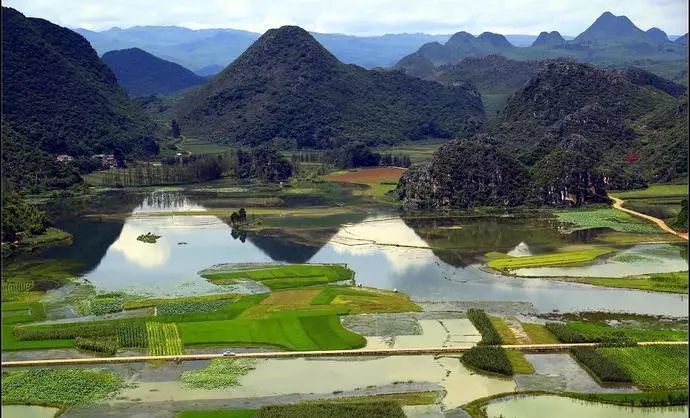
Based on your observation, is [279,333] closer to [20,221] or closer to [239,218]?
[20,221]

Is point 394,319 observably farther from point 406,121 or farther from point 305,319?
point 406,121

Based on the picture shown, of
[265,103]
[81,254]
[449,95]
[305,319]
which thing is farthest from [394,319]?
[449,95]

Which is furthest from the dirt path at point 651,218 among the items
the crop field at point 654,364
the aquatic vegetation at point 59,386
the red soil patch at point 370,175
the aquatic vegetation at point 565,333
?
the aquatic vegetation at point 59,386

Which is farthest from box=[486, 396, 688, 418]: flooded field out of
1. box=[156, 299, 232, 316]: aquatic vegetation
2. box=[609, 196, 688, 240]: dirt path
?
box=[609, 196, 688, 240]: dirt path

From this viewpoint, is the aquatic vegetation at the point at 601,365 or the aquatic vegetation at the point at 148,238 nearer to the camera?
the aquatic vegetation at the point at 601,365

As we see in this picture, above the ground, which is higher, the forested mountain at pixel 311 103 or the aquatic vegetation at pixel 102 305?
the forested mountain at pixel 311 103

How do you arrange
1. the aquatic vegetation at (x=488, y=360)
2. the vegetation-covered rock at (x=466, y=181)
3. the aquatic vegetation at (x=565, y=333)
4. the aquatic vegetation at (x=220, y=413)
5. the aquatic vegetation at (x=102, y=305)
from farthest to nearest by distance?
the vegetation-covered rock at (x=466, y=181) < the aquatic vegetation at (x=102, y=305) < the aquatic vegetation at (x=565, y=333) < the aquatic vegetation at (x=488, y=360) < the aquatic vegetation at (x=220, y=413)

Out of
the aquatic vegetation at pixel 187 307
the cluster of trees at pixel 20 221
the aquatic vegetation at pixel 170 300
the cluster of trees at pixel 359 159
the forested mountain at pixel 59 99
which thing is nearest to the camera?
the aquatic vegetation at pixel 187 307

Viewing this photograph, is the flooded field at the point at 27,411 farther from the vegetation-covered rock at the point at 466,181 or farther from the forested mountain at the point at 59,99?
the forested mountain at the point at 59,99

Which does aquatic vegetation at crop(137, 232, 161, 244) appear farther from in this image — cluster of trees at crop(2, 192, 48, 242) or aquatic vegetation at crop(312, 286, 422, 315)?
aquatic vegetation at crop(312, 286, 422, 315)
